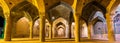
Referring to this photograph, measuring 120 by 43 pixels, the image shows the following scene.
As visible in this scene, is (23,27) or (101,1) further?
(23,27)

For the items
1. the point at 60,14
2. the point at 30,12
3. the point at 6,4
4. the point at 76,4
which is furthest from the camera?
the point at 60,14

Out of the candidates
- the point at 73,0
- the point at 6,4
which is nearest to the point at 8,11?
the point at 6,4

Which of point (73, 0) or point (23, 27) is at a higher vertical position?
point (73, 0)

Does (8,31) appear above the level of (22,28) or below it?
below

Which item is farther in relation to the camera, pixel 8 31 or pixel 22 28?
pixel 22 28

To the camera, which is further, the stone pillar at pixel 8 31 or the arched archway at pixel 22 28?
the arched archway at pixel 22 28

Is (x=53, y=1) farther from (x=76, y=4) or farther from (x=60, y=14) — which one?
(x=60, y=14)

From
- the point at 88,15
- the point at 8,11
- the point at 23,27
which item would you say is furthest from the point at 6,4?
the point at 23,27

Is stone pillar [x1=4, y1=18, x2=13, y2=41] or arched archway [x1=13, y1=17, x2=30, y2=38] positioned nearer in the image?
stone pillar [x1=4, y1=18, x2=13, y2=41]

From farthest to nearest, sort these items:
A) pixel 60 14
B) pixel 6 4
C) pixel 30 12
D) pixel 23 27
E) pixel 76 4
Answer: pixel 23 27, pixel 60 14, pixel 30 12, pixel 6 4, pixel 76 4

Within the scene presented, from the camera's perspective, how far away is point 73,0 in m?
10.7

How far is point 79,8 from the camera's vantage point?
34.2 feet

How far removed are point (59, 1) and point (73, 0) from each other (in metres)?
1.16

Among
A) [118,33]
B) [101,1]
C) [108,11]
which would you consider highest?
[101,1]
